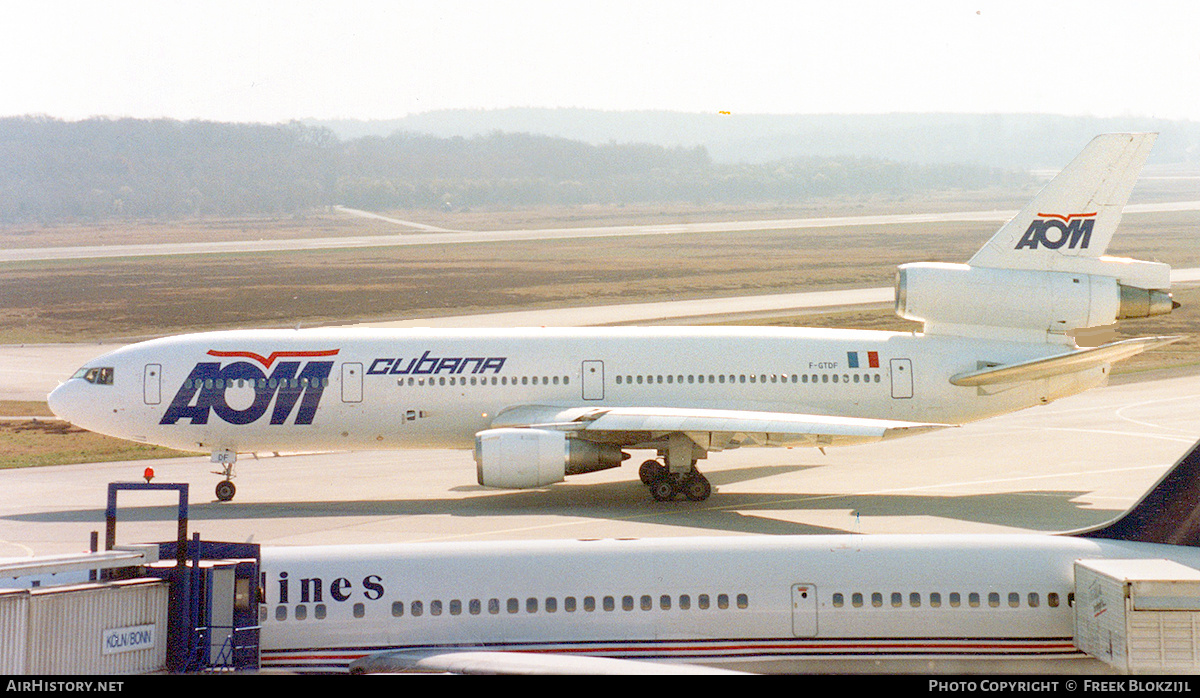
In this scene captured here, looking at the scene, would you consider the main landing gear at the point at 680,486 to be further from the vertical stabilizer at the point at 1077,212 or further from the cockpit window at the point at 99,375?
the cockpit window at the point at 99,375

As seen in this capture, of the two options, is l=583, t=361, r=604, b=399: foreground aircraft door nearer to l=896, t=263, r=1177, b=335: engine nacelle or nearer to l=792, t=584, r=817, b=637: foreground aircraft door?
l=896, t=263, r=1177, b=335: engine nacelle

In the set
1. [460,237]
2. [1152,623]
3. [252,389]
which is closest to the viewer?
[1152,623]

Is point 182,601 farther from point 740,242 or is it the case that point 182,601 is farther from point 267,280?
point 740,242

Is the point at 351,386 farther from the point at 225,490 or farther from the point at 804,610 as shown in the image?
the point at 804,610

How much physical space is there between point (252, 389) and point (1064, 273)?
23605 millimetres

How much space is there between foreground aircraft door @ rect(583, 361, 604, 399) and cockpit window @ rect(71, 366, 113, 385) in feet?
45.0

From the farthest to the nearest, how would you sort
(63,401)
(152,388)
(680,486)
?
(63,401) < (152,388) < (680,486)

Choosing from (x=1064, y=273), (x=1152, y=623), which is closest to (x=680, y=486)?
(x=1064, y=273)

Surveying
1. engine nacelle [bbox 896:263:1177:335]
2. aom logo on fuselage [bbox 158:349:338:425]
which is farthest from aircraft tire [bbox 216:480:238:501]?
engine nacelle [bbox 896:263:1177:335]

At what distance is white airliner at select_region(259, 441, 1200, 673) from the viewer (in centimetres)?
1681

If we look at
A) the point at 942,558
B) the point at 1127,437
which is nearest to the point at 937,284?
the point at 1127,437

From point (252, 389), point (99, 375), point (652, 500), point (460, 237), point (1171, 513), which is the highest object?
point (460, 237)

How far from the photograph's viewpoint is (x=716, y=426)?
3161cm

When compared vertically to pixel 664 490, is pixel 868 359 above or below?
above
